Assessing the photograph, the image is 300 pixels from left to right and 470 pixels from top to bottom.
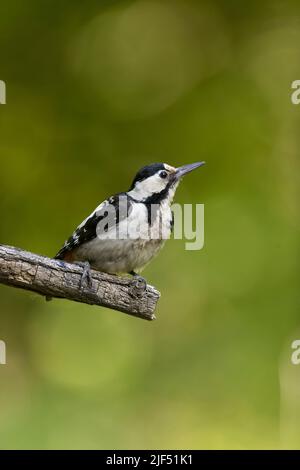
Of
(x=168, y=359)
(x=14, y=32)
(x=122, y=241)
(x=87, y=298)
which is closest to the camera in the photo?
(x=87, y=298)

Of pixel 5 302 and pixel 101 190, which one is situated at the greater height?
pixel 101 190

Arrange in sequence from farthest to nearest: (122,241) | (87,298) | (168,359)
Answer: (168,359) < (122,241) < (87,298)

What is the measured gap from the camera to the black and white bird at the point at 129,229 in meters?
2.47

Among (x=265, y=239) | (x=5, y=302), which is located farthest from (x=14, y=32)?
(x=265, y=239)

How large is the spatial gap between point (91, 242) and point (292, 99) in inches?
95.4

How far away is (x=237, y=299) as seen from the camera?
4.11 metres

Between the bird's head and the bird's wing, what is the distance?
62 mm

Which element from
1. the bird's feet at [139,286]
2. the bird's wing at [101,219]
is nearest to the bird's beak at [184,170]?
the bird's wing at [101,219]

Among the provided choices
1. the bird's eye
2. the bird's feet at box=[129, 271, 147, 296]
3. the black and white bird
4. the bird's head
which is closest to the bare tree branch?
the bird's feet at box=[129, 271, 147, 296]

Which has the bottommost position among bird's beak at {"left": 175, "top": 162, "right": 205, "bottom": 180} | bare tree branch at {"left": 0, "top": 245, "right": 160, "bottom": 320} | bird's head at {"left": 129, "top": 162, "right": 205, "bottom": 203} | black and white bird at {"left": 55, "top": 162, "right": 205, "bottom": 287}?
bare tree branch at {"left": 0, "top": 245, "right": 160, "bottom": 320}

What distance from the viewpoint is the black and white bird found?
2467 mm

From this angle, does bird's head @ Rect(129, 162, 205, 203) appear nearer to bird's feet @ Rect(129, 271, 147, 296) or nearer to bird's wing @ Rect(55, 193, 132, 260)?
bird's wing @ Rect(55, 193, 132, 260)

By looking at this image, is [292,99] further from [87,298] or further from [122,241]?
[87,298]

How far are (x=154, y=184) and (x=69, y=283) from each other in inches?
23.5
